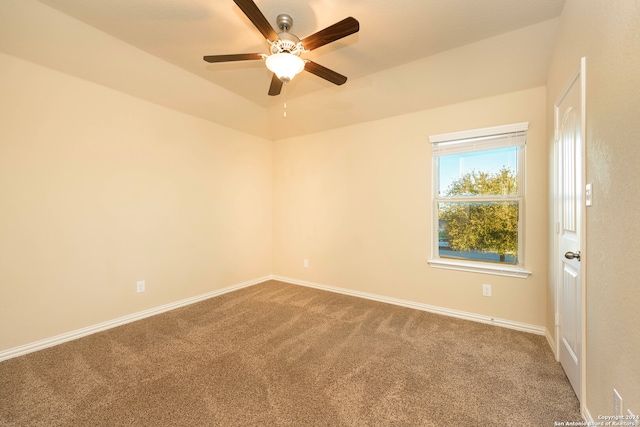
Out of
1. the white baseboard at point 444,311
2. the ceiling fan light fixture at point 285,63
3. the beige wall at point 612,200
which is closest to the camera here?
the beige wall at point 612,200

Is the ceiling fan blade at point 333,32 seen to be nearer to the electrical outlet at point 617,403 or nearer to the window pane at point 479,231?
the electrical outlet at point 617,403

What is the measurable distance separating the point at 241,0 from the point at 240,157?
115 inches

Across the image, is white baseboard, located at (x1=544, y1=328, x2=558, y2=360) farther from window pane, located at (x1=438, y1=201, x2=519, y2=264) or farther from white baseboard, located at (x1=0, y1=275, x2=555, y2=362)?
window pane, located at (x1=438, y1=201, x2=519, y2=264)

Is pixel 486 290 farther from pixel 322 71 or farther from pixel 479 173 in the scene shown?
pixel 322 71

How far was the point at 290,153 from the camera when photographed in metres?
4.50

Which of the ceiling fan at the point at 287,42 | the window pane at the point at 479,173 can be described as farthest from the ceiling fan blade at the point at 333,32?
the window pane at the point at 479,173

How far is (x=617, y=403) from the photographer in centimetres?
113

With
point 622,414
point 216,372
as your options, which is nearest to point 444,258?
point 622,414

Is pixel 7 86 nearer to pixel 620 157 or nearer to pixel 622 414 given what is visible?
pixel 620 157

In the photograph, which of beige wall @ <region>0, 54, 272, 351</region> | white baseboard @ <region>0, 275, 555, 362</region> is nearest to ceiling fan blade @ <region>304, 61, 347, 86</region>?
beige wall @ <region>0, 54, 272, 351</region>

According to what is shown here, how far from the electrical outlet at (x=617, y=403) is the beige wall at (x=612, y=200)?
0.10ft

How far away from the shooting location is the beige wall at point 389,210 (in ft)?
8.76

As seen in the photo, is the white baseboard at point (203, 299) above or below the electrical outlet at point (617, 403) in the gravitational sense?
below

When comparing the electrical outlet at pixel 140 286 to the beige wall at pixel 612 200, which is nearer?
the beige wall at pixel 612 200
